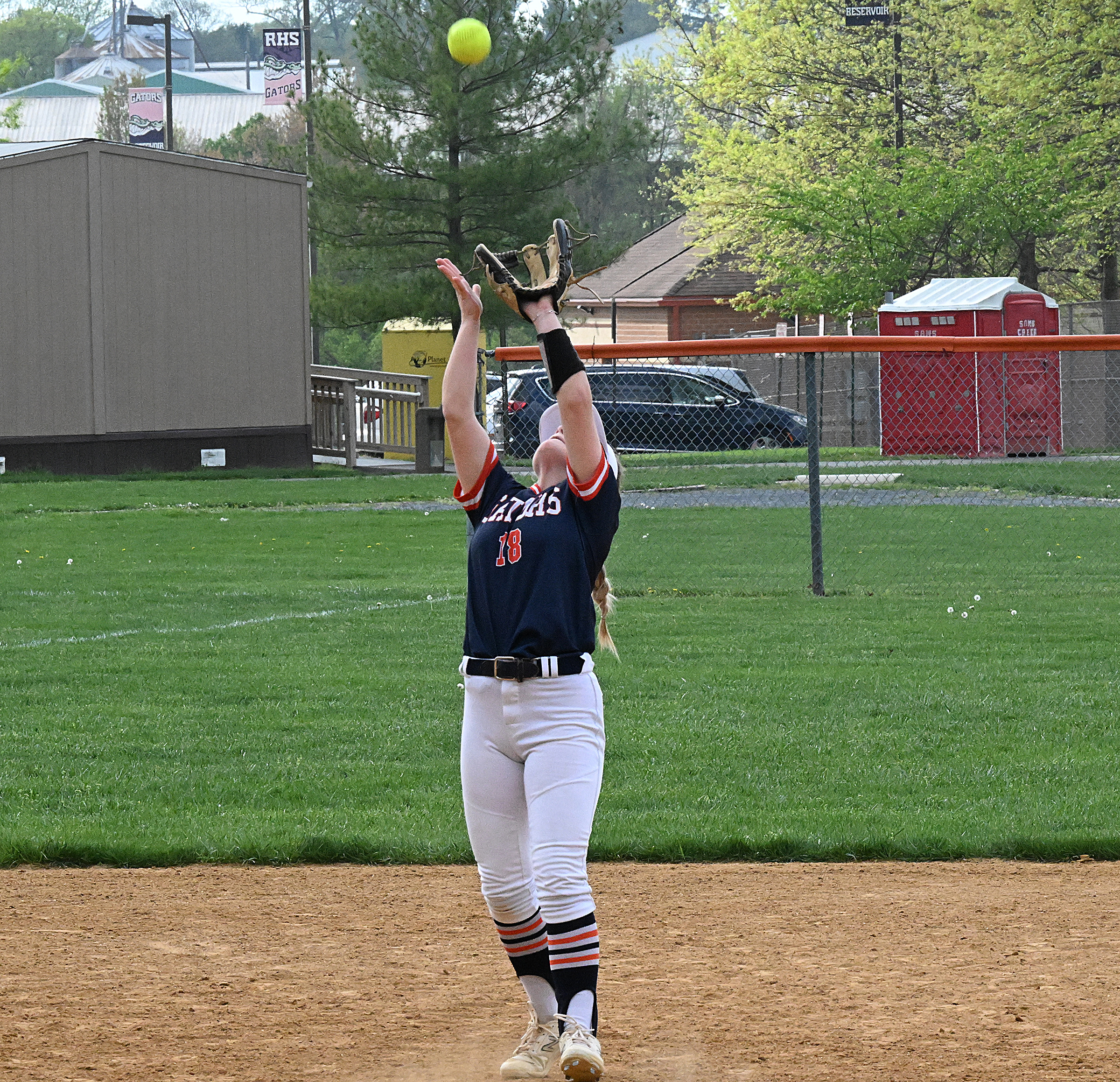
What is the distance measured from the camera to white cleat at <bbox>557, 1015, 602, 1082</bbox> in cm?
377

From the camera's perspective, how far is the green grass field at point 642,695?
6.79 meters

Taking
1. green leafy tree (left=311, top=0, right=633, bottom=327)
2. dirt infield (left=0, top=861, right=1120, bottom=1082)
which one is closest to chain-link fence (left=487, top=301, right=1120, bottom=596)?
green leafy tree (left=311, top=0, right=633, bottom=327)

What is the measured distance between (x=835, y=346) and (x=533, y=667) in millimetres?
8796

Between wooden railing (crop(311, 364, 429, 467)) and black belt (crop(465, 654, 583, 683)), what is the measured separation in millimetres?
22377

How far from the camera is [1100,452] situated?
16297mm

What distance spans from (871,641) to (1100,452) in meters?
6.74

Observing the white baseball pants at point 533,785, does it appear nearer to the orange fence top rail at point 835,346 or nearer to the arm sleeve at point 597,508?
the arm sleeve at point 597,508

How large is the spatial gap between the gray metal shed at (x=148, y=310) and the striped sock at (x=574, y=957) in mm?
20799

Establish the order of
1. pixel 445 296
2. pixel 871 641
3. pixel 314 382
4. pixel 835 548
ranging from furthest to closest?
1. pixel 445 296
2. pixel 314 382
3. pixel 835 548
4. pixel 871 641

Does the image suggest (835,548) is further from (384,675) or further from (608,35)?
(608,35)

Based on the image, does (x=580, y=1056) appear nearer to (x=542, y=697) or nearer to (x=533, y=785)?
(x=533, y=785)

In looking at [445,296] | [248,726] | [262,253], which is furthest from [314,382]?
[248,726]

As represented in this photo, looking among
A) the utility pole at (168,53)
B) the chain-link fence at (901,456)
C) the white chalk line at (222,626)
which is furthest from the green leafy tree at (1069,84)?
the white chalk line at (222,626)

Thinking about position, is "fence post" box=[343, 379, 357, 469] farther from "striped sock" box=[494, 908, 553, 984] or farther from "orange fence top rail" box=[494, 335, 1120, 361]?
"striped sock" box=[494, 908, 553, 984]
